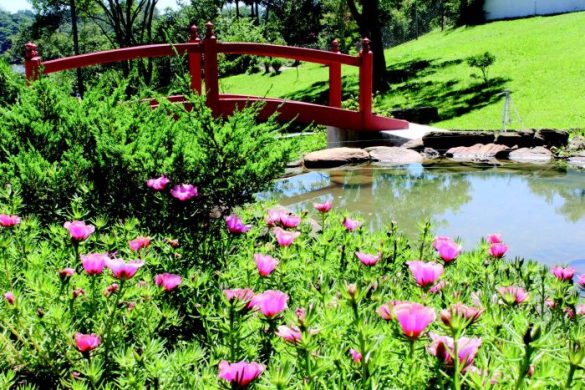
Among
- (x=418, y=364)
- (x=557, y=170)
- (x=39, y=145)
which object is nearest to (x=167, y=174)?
(x=39, y=145)

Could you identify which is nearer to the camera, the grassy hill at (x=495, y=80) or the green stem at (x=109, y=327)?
the green stem at (x=109, y=327)

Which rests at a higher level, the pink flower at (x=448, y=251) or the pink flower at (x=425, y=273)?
the pink flower at (x=425, y=273)

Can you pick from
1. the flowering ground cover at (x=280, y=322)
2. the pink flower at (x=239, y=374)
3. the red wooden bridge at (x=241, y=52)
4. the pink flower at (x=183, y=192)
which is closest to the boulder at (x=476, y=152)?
the red wooden bridge at (x=241, y=52)

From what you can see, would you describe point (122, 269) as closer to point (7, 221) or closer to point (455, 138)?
point (7, 221)

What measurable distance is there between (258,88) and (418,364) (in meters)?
29.9

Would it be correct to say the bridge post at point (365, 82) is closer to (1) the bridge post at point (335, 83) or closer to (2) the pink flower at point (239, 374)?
(1) the bridge post at point (335, 83)

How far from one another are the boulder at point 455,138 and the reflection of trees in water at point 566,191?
2.17 metres

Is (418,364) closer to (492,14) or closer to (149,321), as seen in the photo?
(149,321)

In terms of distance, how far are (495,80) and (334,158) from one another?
9.12 meters

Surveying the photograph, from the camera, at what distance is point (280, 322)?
2.27m

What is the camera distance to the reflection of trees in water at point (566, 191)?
22.1 ft

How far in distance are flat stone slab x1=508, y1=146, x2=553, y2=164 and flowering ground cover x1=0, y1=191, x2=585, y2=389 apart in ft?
24.9

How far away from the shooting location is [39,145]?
14.2 ft

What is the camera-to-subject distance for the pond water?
570 centimetres
